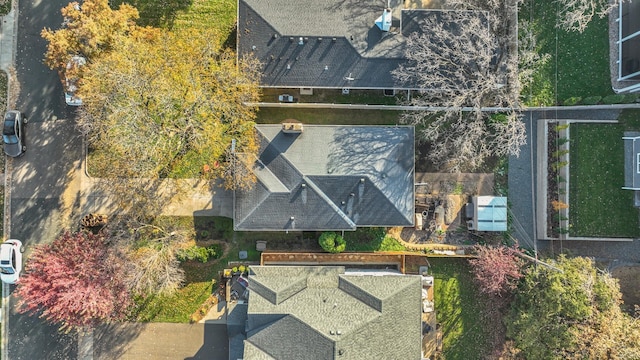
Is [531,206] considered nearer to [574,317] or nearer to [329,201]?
[574,317]

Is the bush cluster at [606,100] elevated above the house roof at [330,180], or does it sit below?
above

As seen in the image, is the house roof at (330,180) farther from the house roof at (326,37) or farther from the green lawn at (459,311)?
the green lawn at (459,311)

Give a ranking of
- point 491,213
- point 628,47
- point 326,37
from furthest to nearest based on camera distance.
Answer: point 491,213, point 628,47, point 326,37

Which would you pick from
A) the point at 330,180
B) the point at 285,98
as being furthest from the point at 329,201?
the point at 285,98

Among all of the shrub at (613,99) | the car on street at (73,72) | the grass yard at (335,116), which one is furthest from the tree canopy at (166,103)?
the shrub at (613,99)

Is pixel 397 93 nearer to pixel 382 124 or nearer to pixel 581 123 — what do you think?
pixel 382 124

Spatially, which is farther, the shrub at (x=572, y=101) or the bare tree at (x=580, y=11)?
the shrub at (x=572, y=101)

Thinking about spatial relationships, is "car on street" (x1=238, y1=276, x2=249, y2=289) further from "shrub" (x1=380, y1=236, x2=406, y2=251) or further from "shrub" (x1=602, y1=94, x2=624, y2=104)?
"shrub" (x1=602, y1=94, x2=624, y2=104)
